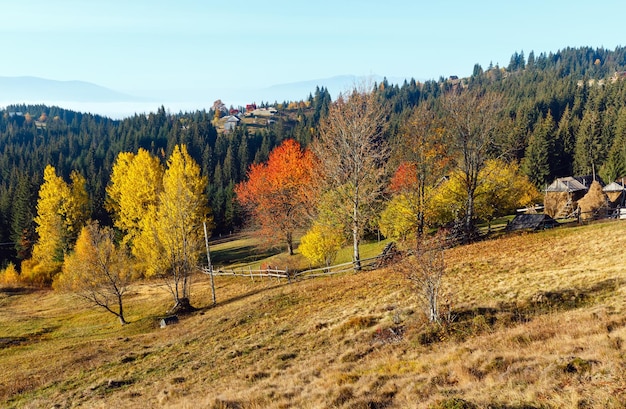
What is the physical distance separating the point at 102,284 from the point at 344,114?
24241 millimetres

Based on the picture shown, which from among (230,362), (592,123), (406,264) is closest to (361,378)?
(406,264)

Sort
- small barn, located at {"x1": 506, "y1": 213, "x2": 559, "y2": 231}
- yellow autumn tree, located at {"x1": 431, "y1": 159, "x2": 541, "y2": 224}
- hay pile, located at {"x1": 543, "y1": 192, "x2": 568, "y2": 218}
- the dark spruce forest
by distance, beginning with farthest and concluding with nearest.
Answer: the dark spruce forest < hay pile, located at {"x1": 543, "y1": 192, "x2": 568, "y2": 218} < yellow autumn tree, located at {"x1": 431, "y1": 159, "x2": 541, "y2": 224} < small barn, located at {"x1": 506, "y1": 213, "x2": 559, "y2": 231}

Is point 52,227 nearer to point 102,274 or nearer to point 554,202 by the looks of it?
point 102,274

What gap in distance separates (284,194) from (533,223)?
2760cm

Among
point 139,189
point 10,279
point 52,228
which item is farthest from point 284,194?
point 10,279

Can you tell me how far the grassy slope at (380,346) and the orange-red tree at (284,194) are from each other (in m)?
16.5

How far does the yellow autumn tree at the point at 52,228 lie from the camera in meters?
53.3

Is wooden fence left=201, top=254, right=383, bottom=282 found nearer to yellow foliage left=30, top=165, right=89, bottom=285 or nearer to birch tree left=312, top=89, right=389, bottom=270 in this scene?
birch tree left=312, top=89, right=389, bottom=270

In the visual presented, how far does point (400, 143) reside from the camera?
32844 mm

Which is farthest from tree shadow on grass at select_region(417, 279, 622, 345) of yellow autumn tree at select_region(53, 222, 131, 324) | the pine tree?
the pine tree

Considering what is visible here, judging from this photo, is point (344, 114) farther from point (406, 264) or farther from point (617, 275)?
point (617, 275)

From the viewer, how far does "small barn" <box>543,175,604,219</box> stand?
54.0 meters

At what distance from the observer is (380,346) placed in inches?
591

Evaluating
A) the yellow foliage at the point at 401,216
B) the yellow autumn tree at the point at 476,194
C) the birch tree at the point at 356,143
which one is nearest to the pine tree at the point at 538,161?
the yellow autumn tree at the point at 476,194
